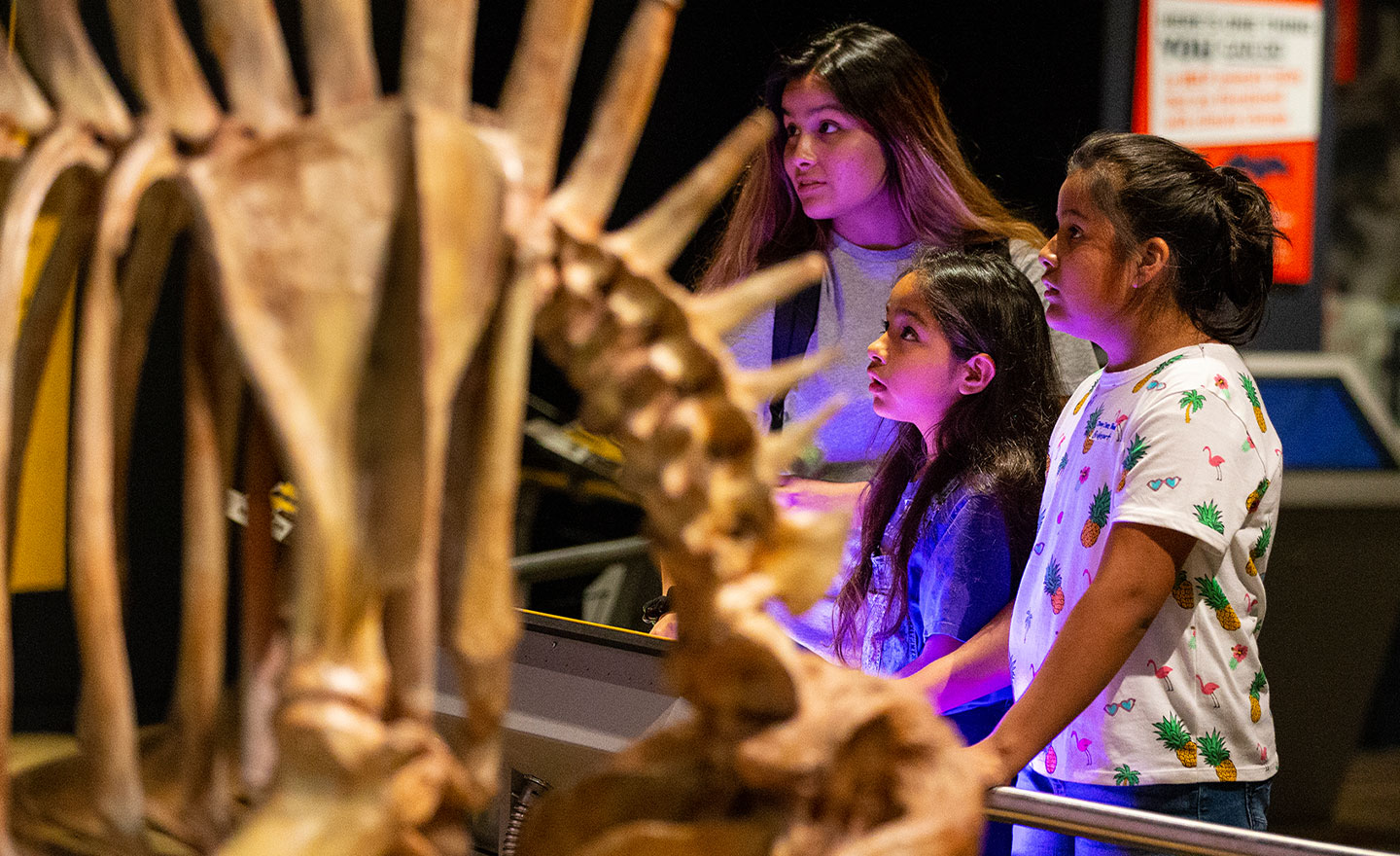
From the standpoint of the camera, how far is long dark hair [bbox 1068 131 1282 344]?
1443mm

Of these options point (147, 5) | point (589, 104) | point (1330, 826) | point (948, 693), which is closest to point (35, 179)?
point (147, 5)

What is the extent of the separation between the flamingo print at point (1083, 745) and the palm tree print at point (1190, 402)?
14.9 inches

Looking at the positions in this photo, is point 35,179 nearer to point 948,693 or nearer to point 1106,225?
point 1106,225

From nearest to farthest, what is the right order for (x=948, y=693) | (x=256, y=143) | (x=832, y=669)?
1. (x=256, y=143)
2. (x=832, y=669)
3. (x=948, y=693)

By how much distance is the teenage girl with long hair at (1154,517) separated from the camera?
52.4 inches

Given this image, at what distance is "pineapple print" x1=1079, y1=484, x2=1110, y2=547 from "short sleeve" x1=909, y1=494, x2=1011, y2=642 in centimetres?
20

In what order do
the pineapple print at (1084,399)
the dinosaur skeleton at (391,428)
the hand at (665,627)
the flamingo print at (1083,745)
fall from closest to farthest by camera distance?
the dinosaur skeleton at (391,428)
the flamingo print at (1083,745)
the pineapple print at (1084,399)
the hand at (665,627)

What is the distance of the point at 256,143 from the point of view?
0.64 meters

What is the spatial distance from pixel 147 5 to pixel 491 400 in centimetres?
28

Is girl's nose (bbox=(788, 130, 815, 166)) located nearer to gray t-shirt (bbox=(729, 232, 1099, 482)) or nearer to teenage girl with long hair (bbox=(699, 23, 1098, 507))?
teenage girl with long hair (bbox=(699, 23, 1098, 507))

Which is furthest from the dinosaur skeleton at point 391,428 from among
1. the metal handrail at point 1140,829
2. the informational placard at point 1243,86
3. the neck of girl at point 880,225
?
the informational placard at point 1243,86

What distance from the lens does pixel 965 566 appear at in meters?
1.62

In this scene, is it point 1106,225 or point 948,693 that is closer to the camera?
point 1106,225

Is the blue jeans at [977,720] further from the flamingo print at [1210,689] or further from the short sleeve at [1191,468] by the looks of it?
the short sleeve at [1191,468]
